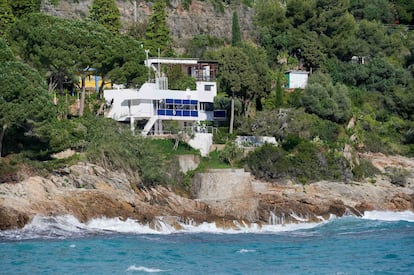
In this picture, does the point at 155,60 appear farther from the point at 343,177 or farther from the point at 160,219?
the point at 160,219

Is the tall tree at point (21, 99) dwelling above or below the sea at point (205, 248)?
above

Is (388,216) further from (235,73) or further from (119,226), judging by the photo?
(119,226)

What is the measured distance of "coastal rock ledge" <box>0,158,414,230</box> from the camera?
5109cm

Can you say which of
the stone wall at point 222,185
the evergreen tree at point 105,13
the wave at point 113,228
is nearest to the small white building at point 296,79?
the evergreen tree at point 105,13

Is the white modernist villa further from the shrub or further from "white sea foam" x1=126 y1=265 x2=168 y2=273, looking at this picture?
"white sea foam" x1=126 y1=265 x2=168 y2=273

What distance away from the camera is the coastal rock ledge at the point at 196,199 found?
5109cm

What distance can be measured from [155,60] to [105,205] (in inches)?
861

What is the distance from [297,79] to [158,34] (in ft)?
37.3

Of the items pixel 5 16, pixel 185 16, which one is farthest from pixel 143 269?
pixel 185 16

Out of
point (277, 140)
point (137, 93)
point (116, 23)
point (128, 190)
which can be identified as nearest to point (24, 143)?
point (128, 190)

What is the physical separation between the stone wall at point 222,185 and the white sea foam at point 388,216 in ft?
23.1

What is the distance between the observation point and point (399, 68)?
3260 inches

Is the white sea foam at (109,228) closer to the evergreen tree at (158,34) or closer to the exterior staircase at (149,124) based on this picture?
the exterior staircase at (149,124)

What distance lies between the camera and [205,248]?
1852 inches
